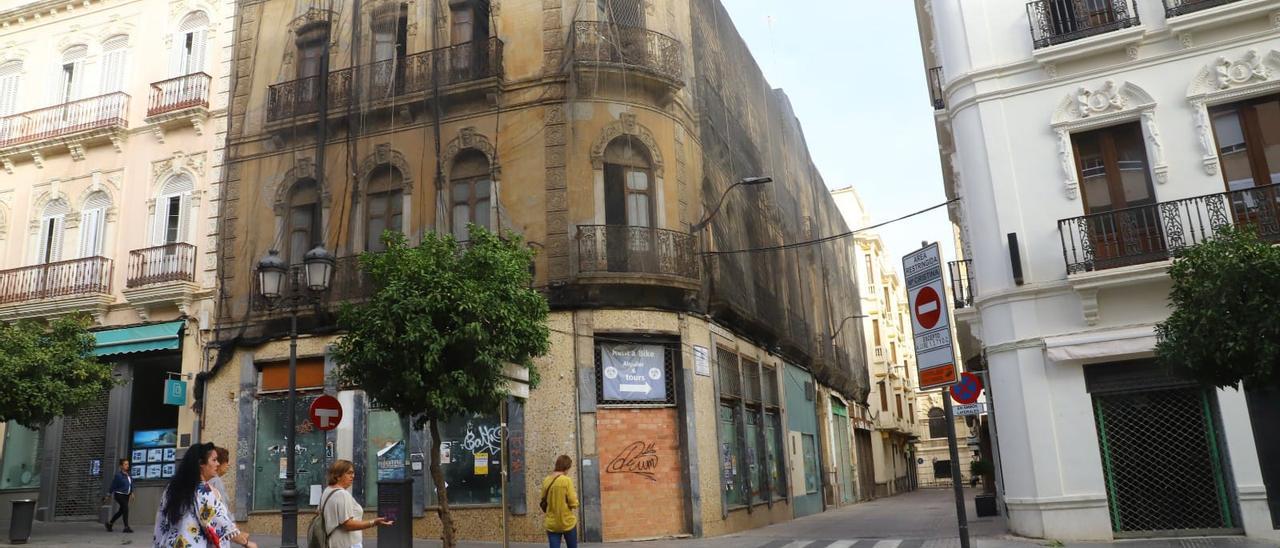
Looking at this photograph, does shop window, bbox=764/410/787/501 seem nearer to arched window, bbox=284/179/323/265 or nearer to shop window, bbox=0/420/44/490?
arched window, bbox=284/179/323/265

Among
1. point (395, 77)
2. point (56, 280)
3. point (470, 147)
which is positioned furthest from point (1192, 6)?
point (56, 280)

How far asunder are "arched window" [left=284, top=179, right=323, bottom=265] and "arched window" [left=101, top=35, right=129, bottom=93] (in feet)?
21.9

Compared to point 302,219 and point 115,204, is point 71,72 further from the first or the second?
point 302,219

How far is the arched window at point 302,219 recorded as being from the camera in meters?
18.4

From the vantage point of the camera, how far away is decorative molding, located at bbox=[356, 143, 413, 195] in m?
17.6

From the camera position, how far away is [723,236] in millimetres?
20188

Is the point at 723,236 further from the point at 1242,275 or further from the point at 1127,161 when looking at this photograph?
the point at 1242,275

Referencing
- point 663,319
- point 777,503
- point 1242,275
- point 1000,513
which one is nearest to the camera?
point 1242,275

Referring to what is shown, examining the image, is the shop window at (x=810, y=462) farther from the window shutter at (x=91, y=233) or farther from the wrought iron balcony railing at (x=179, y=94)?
the window shutter at (x=91, y=233)

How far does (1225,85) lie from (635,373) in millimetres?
10678

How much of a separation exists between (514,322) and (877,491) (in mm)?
33541

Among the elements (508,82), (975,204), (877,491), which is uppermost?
(508,82)

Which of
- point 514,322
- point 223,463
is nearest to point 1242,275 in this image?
point 514,322

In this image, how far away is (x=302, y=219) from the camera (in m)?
18.8
